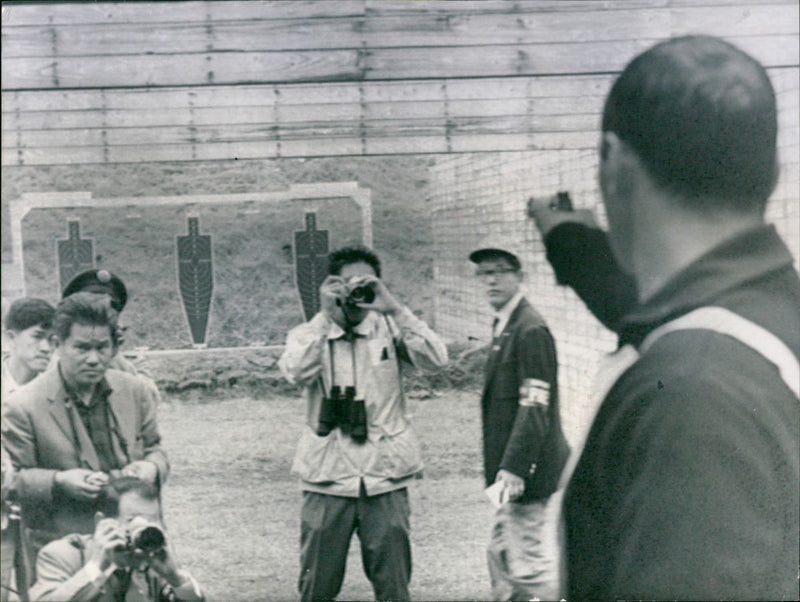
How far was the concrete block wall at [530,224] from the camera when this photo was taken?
371 centimetres

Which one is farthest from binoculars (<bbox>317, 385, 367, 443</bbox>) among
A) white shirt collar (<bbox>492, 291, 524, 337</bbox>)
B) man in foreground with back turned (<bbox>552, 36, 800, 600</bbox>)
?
man in foreground with back turned (<bbox>552, 36, 800, 600</bbox>)

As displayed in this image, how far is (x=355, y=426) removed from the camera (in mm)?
Answer: 3771

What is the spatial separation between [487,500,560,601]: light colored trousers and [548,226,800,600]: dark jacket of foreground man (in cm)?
16

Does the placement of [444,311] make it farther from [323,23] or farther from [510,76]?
[323,23]

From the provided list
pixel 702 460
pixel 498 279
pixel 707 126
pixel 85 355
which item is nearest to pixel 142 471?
pixel 85 355

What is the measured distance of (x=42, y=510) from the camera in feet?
12.1

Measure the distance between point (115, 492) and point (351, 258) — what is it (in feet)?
3.90

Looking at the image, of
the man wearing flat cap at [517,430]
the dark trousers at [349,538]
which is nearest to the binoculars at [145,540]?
the dark trousers at [349,538]

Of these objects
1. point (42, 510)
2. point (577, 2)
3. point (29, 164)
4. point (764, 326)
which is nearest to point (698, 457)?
point (764, 326)

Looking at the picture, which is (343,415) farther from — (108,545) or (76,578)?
(76,578)

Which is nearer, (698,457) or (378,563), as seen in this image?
(698,457)

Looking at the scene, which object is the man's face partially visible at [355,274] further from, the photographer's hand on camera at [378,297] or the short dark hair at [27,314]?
the short dark hair at [27,314]

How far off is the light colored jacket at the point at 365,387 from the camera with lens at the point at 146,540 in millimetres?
540

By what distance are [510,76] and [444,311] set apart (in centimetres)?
89
